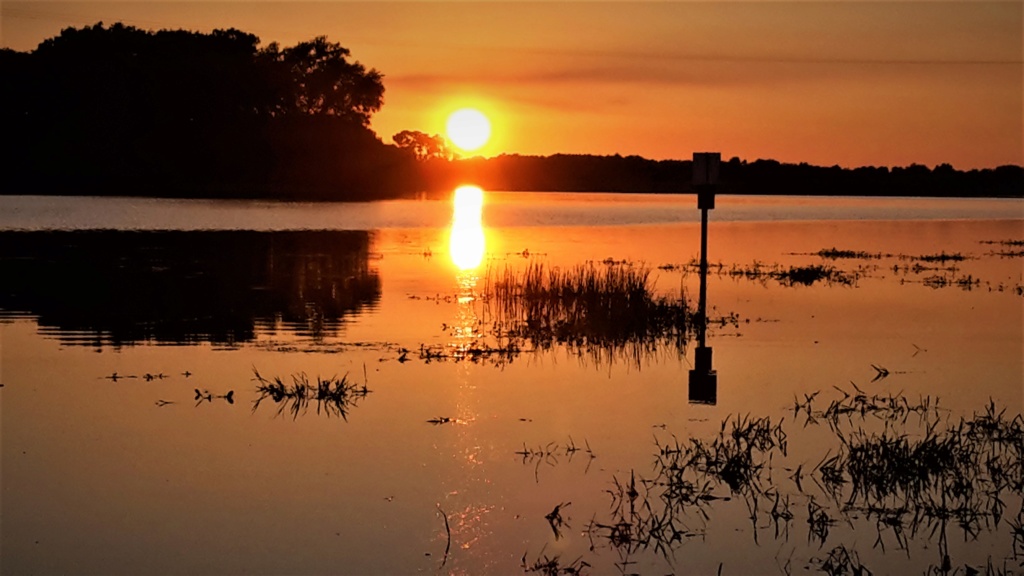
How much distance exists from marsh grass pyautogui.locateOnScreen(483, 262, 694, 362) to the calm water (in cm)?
20

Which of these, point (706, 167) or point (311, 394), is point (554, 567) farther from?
point (706, 167)

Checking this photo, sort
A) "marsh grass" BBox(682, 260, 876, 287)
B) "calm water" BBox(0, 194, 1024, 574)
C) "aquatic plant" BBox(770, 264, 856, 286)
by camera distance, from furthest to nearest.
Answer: "marsh grass" BBox(682, 260, 876, 287) → "aquatic plant" BBox(770, 264, 856, 286) → "calm water" BBox(0, 194, 1024, 574)

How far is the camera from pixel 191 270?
34969 mm

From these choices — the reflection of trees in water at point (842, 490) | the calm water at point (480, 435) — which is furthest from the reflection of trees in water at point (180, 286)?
the reflection of trees in water at point (842, 490)

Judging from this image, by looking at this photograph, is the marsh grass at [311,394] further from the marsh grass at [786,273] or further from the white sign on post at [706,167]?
the marsh grass at [786,273]

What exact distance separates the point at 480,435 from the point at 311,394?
3.17m

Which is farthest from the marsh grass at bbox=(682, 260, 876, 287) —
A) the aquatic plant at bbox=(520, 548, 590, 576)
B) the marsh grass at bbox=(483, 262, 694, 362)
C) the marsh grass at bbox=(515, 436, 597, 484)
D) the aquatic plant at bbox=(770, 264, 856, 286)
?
the aquatic plant at bbox=(520, 548, 590, 576)

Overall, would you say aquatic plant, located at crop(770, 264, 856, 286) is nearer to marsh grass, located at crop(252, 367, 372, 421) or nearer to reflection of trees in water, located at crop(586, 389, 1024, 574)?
reflection of trees in water, located at crop(586, 389, 1024, 574)

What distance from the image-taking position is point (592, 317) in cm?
2303

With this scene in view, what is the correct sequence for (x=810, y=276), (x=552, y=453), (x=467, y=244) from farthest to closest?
(x=467, y=244)
(x=810, y=276)
(x=552, y=453)

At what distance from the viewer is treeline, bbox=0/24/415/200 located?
109m

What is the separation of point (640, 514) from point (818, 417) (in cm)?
496

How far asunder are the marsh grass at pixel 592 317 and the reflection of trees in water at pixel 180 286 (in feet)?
11.7

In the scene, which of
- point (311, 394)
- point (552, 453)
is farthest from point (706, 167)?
point (552, 453)
